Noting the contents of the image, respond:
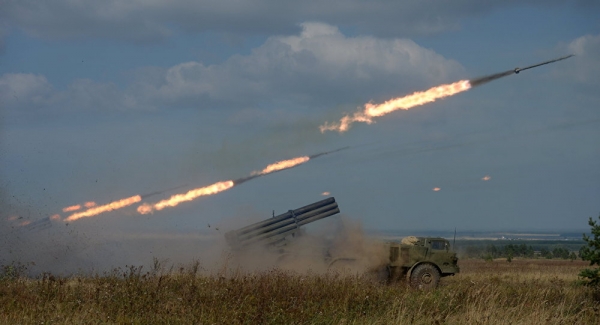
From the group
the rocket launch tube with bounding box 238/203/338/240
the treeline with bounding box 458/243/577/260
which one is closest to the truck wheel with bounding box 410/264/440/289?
the rocket launch tube with bounding box 238/203/338/240

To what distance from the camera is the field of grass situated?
12.3 metres

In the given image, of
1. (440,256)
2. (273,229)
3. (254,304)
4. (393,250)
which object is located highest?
(273,229)

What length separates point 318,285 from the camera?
15.8 metres

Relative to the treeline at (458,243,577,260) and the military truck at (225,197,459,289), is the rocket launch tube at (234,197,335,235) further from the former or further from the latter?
the treeline at (458,243,577,260)

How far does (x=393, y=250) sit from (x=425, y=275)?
1409mm

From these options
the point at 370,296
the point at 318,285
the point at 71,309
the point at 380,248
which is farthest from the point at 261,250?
the point at 71,309

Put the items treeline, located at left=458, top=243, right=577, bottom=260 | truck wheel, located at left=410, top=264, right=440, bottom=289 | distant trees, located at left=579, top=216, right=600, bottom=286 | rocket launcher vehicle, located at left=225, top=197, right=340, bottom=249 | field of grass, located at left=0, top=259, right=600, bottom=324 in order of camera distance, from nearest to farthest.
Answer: field of grass, located at left=0, top=259, right=600, bottom=324
distant trees, located at left=579, top=216, right=600, bottom=286
truck wheel, located at left=410, top=264, right=440, bottom=289
rocket launcher vehicle, located at left=225, top=197, right=340, bottom=249
treeline, located at left=458, top=243, right=577, bottom=260

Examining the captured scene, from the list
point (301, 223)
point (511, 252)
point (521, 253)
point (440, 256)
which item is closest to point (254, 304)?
point (301, 223)

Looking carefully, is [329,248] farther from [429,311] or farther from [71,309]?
[71,309]

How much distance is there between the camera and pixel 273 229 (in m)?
24.1

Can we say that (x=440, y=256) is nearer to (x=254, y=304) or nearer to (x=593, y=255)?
(x=593, y=255)

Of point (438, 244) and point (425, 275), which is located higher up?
point (438, 244)

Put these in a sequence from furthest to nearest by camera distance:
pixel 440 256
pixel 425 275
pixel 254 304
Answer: pixel 440 256
pixel 425 275
pixel 254 304

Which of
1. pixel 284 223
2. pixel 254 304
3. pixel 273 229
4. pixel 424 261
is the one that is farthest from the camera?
pixel 284 223
